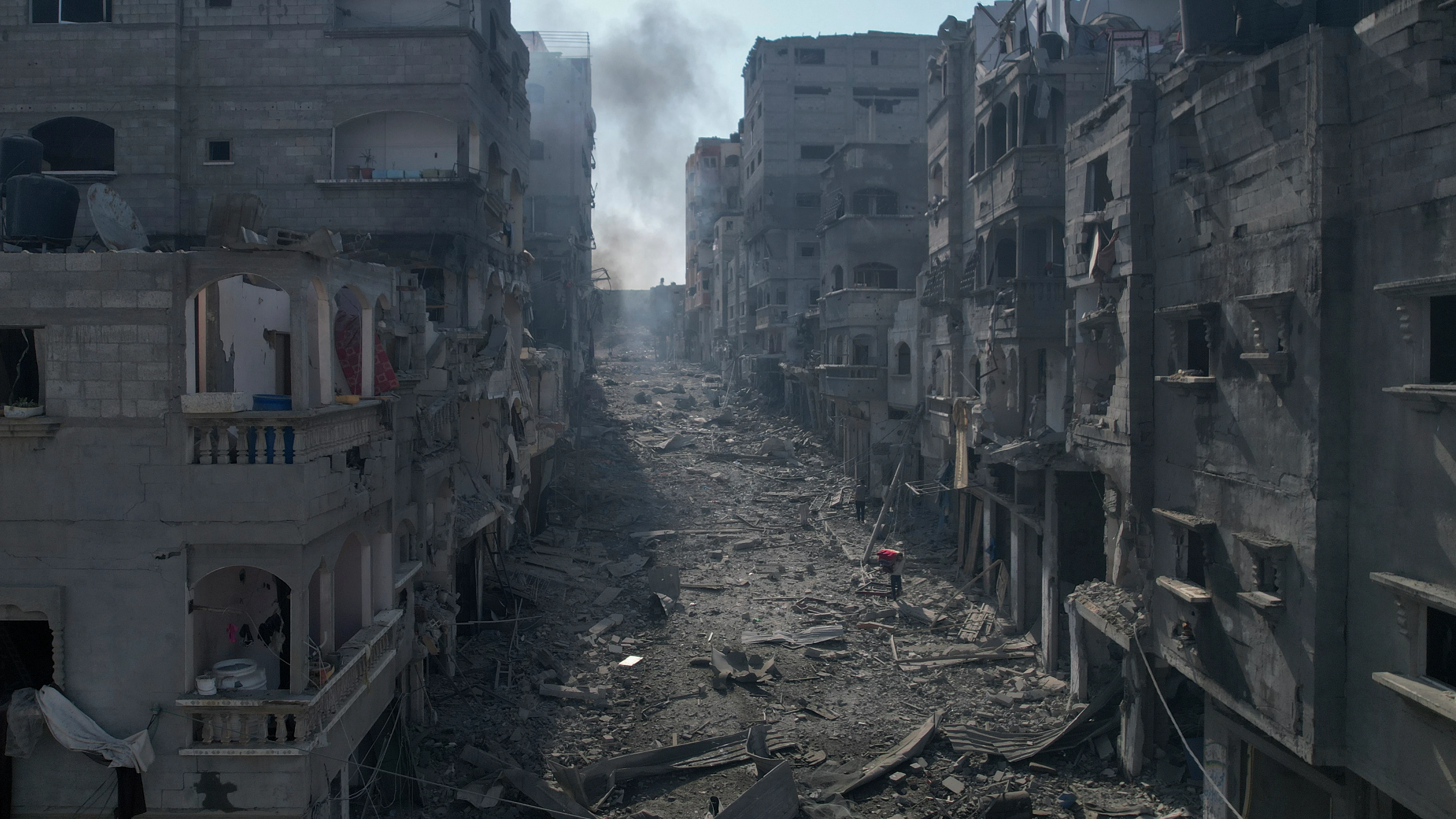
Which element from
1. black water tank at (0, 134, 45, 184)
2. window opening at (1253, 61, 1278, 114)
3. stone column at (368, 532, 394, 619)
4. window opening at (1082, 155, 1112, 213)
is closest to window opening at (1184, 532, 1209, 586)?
window opening at (1253, 61, 1278, 114)

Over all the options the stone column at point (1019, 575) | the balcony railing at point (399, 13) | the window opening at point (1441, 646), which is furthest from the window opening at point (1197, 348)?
the balcony railing at point (399, 13)

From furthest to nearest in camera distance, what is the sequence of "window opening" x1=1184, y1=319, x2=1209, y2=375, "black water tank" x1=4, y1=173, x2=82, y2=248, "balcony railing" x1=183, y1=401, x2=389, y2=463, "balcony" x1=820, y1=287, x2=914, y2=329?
"balcony" x1=820, y1=287, x2=914, y2=329, "window opening" x1=1184, y1=319, x2=1209, y2=375, "black water tank" x1=4, y1=173, x2=82, y2=248, "balcony railing" x1=183, y1=401, x2=389, y2=463

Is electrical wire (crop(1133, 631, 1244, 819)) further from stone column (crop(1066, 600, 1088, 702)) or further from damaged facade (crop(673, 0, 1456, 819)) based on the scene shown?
stone column (crop(1066, 600, 1088, 702))

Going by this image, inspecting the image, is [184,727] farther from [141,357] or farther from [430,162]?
[430,162]

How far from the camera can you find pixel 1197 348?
12547 mm

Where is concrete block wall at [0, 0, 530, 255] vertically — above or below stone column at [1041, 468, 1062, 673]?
above

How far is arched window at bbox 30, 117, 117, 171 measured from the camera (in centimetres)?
2069

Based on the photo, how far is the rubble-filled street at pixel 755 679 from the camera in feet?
45.8

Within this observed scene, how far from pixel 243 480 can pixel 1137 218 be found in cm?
1219

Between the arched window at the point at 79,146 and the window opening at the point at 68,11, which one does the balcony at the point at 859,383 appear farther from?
the window opening at the point at 68,11

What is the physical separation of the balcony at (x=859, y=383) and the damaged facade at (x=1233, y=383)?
10166 millimetres

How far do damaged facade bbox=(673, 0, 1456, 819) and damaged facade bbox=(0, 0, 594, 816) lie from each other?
10610 millimetres

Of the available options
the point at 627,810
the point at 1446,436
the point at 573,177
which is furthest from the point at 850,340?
the point at 1446,436

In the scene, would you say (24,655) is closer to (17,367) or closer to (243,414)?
(17,367)
